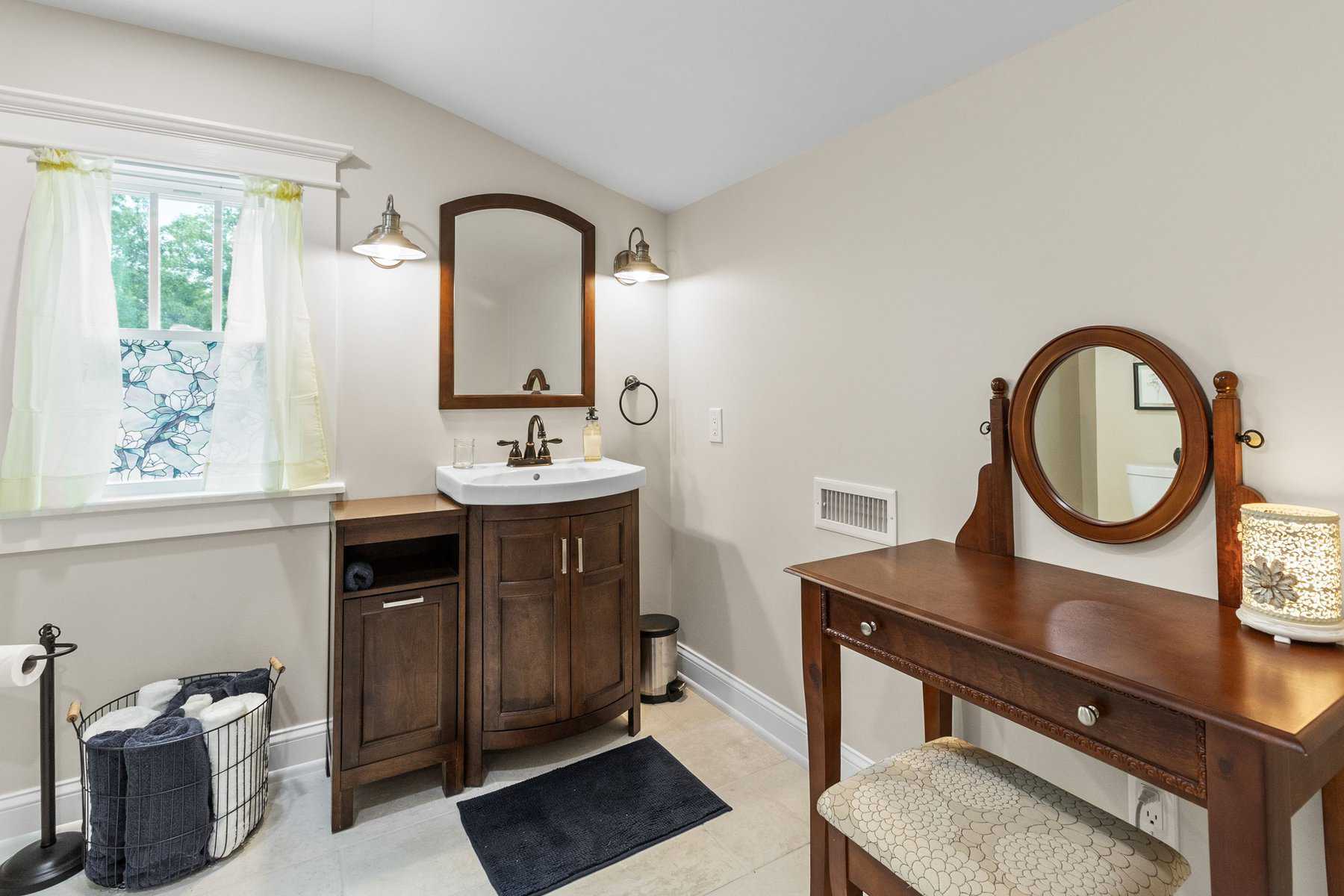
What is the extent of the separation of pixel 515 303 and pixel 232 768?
1791mm

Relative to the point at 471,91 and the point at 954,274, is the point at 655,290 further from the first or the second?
the point at 954,274

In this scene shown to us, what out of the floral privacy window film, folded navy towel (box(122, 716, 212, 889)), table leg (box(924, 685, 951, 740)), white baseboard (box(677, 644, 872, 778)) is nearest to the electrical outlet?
table leg (box(924, 685, 951, 740))

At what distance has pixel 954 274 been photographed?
1.76m

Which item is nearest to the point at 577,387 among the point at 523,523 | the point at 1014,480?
the point at 523,523

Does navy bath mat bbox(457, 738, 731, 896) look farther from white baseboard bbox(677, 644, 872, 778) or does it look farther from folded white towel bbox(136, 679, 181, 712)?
folded white towel bbox(136, 679, 181, 712)

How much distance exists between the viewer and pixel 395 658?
79.4 inches

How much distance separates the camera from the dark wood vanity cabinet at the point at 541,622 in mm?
2131

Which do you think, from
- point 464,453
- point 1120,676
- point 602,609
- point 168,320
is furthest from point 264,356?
point 1120,676

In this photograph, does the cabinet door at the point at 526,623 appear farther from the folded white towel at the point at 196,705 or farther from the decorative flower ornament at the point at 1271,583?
the decorative flower ornament at the point at 1271,583

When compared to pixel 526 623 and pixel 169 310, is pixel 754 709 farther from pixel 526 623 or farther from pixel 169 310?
pixel 169 310

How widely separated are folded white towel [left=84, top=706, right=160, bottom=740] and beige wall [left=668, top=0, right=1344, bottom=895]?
1.92m

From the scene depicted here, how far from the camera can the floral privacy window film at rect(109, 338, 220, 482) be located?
2051mm

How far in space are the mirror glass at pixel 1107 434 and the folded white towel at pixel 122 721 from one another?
2502 millimetres

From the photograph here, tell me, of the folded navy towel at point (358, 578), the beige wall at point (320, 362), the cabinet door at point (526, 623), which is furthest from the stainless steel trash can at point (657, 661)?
the folded navy towel at point (358, 578)
